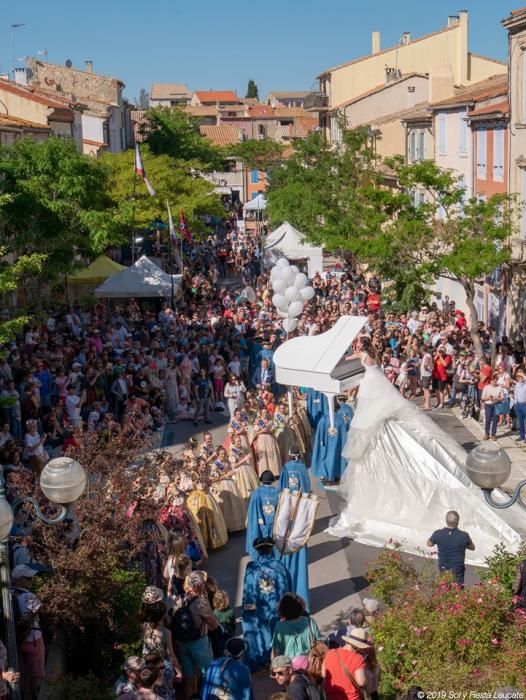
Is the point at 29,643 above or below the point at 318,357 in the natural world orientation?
below

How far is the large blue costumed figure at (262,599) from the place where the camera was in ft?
33.4

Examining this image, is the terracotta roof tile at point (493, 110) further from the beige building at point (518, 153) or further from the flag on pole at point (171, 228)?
the flag on pole at point (171, 228)

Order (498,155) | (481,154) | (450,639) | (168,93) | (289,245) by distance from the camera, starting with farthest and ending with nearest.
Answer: (168,93) → (289,245) → (481,154) → (498,155) → (450,639)

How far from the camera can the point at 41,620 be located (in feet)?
30.8

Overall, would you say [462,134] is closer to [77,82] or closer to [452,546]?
[452,546]

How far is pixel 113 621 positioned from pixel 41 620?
0.63 m

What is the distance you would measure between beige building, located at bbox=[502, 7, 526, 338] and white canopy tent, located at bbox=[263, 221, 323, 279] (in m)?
13.3

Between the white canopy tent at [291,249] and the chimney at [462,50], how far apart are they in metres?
12.3

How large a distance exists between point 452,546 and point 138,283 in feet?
64.7

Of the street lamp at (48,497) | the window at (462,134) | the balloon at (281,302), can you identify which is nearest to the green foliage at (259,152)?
the window at (462,134)

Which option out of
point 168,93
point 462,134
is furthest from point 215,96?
point 462,134

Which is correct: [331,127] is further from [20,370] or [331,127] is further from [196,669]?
[196,669]

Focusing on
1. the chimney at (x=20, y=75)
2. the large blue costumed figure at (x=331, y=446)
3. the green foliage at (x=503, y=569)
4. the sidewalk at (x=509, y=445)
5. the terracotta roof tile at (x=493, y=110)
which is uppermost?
the chimney at (x=20, y=75)

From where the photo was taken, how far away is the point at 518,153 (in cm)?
2819
